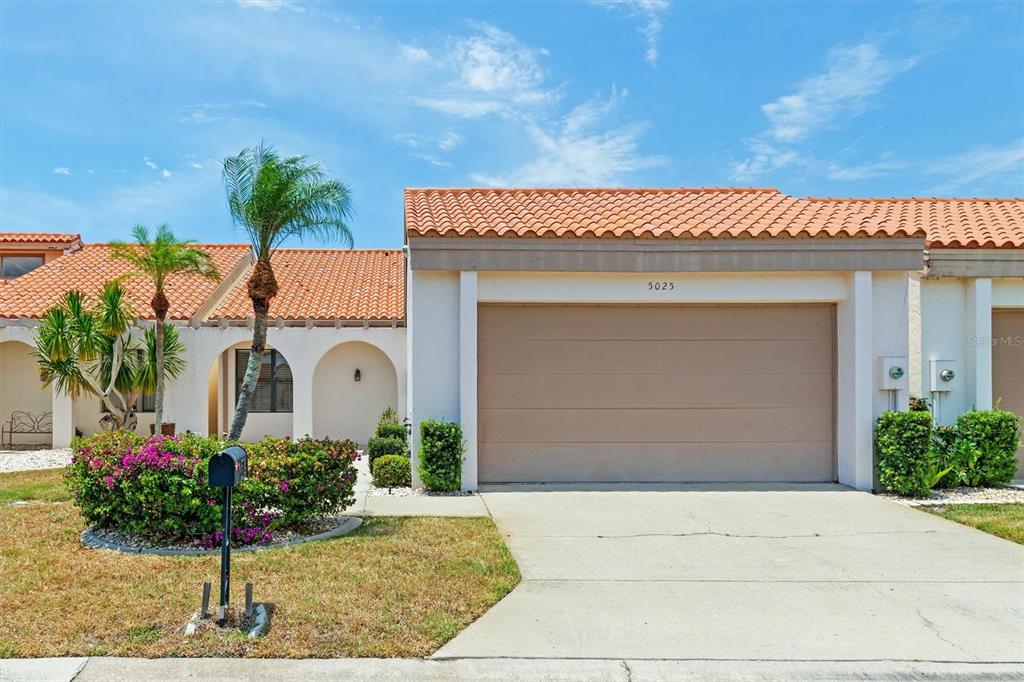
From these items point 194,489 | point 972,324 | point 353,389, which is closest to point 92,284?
point 353,389

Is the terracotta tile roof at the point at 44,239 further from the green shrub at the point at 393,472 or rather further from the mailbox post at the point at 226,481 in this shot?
the mailbox post at the point at 226,481

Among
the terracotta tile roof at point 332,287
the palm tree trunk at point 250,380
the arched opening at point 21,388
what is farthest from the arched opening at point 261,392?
the palm tree trunk at point 250,380

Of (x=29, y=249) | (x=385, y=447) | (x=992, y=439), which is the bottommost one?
(x=385, y=447)

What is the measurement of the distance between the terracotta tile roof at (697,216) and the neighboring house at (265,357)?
4.23 metres

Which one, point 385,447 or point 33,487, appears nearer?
point 33,487

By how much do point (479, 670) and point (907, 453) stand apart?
768 centimetres

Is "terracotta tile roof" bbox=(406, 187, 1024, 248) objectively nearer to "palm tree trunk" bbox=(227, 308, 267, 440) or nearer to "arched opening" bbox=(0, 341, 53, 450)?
"palm tree trunk" bbox=(227, 308, 267, 440)

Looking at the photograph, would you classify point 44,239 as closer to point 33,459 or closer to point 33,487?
point 33,459

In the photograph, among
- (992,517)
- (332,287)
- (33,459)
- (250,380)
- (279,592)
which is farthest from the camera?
(332,287)

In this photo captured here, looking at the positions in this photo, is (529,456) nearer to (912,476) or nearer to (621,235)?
(621,235)

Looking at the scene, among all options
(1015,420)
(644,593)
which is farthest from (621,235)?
(1015,420)

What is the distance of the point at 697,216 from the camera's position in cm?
1123

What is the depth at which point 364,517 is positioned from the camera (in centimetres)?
810

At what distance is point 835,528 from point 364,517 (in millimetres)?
5299
